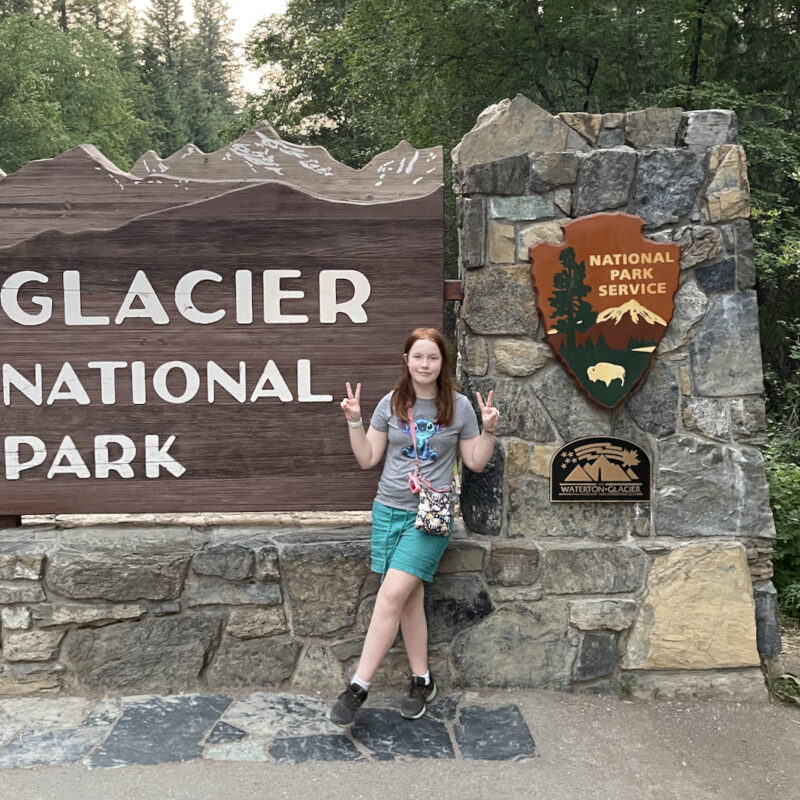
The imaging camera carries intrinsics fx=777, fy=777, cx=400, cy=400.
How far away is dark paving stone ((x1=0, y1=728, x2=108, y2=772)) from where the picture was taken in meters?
2.63

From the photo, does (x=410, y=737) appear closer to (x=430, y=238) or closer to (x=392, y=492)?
(x=392, y=492)

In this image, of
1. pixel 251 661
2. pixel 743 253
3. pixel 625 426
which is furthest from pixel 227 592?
pixel 743 253

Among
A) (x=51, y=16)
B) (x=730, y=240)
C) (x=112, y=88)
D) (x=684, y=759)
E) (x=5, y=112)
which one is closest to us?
(x=684, y=759)

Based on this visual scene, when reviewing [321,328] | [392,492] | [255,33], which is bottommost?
[392,492]

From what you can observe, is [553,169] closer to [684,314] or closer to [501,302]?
[501,302]

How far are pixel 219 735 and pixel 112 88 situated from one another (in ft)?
78.6

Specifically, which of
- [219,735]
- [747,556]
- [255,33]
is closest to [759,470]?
[747,556]

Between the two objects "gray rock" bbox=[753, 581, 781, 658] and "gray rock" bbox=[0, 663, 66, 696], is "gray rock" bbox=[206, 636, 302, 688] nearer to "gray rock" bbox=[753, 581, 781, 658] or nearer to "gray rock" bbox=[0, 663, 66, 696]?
"gray rock" bbox=[0, 663, 66, 696]

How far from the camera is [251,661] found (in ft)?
Result: 10.4

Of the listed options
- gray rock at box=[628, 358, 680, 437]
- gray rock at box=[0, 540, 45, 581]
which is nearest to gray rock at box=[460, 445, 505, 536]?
gray rock at box=[628, 358, 680, 437]

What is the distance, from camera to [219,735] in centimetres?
280

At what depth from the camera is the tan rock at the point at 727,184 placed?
2996mm

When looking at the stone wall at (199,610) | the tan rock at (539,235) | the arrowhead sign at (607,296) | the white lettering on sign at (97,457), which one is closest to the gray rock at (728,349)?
the arrowhead sign at (607,296)

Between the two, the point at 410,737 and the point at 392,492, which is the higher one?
the point at 392,492
